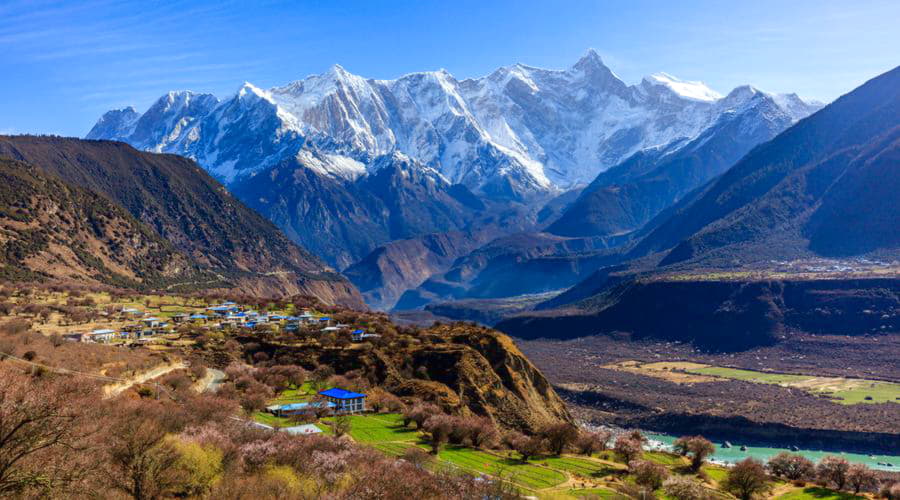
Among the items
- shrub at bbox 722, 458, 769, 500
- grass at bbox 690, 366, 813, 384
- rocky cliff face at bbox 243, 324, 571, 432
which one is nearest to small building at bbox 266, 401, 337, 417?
rocky cliff face at bbox 243, 324, 571, 432

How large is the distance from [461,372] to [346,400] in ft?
47.1

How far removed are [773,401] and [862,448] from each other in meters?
20.6

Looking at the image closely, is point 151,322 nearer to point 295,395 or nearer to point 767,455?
point 295,395

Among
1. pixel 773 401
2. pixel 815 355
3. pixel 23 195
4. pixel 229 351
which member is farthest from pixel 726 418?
pixel 23 195

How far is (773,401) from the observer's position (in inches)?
4695

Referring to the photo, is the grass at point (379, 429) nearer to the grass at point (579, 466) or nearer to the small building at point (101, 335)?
the grass at point (579, 466)

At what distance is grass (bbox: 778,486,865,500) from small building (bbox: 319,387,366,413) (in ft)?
106

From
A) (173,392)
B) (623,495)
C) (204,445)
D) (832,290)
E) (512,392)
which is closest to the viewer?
(204,445)

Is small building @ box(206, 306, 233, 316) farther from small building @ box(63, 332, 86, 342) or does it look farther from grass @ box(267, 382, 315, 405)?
grass @ box(267, 382, 315, 405)

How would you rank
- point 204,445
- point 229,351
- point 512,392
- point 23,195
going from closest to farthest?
point 204,445
point 512,392
point 229,351
point 23,195

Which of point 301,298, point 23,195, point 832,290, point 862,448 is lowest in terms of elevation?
point 862,448

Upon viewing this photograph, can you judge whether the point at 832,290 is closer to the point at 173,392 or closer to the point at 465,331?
the point at 465,331

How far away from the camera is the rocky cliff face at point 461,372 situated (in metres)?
69.4

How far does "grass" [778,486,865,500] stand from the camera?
2066 inches
